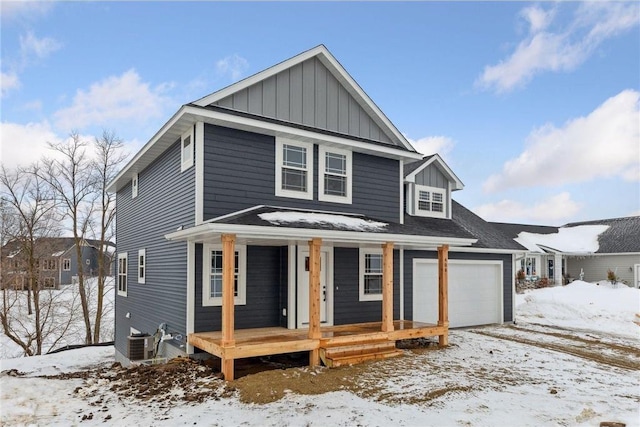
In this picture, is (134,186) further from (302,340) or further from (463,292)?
(463,292)

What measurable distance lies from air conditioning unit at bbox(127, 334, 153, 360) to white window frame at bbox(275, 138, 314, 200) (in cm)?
468

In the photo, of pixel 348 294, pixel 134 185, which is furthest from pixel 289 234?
pixel 134 185

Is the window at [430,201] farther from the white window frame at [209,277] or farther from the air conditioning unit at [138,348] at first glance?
the air conditioning unit at [138,348]

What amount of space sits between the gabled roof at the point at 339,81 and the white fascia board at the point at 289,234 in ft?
9.28

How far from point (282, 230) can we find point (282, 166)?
2.56 meters

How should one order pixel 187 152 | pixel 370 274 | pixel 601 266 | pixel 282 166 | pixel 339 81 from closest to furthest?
pixel 187 152 → pixel 282 166 → pixel 339 81 → pixel 370 274 → pixel 601 266

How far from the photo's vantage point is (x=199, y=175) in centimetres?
888

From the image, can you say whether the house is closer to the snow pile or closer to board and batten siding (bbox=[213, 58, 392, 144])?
board and batten siding (bbox=[213, 58, 392, 144])

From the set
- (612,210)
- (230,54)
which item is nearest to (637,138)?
(230,54)

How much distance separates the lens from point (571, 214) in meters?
36.2

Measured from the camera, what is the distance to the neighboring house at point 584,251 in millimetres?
27016

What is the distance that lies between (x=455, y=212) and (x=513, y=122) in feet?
16.5

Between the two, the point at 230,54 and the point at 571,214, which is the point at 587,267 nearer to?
the point at 571,214

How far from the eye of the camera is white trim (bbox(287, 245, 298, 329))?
9781 millimetres
